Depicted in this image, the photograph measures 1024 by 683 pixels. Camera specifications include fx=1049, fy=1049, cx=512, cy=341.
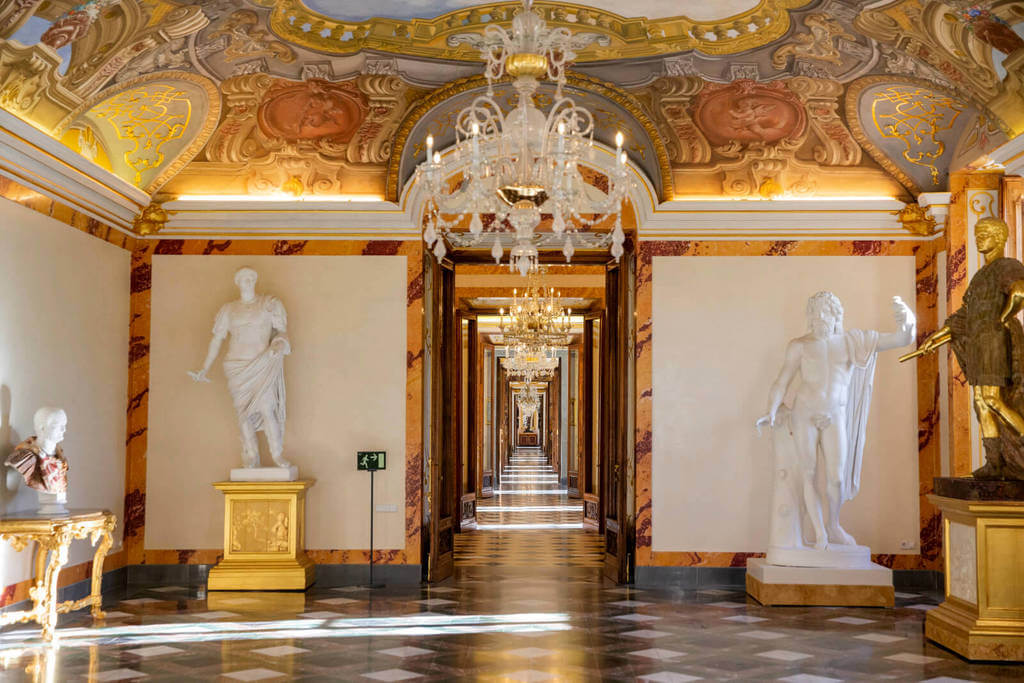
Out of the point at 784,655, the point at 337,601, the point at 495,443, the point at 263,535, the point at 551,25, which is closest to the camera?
the point at 784,655

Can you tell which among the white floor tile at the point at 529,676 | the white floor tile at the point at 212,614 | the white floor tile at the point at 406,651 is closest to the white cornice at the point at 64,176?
the white floor tile at the point at 212,614

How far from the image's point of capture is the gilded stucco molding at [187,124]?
28.8ft

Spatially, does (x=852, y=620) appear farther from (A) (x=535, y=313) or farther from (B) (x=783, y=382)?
(A) (x=535, y=313)

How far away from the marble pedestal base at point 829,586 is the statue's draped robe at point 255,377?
484cm

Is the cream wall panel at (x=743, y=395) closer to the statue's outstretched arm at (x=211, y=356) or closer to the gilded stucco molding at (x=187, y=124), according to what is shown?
the statue's outstretched arm at (x=211, y=356)

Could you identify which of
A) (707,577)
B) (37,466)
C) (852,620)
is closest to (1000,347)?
(852,620)

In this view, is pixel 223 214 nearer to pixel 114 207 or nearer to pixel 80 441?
pixel 114 207

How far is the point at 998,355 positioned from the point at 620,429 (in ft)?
14.0

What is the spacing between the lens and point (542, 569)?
11.4 m

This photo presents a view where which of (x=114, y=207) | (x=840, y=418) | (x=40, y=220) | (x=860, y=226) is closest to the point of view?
(x=40, y=220)

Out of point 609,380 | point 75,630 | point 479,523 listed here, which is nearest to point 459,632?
point 75,630

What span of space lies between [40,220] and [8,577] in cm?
284

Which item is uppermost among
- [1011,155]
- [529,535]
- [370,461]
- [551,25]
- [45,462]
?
[551,25]

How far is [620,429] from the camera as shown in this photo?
35.4ft
